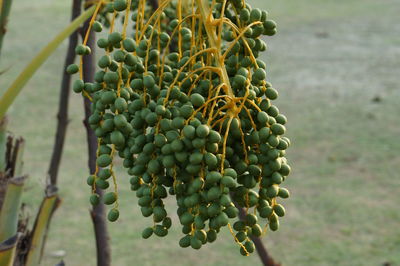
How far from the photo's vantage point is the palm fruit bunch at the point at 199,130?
76cm

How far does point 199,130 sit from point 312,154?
3.24m

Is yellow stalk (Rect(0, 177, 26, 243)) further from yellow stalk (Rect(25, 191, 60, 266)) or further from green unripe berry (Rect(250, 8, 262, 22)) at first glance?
green unripe berry (Rect(250, 8, 262, 22))

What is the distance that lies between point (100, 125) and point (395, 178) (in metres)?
2.96

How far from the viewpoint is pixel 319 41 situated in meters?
6.46

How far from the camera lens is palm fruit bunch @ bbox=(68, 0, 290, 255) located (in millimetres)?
755

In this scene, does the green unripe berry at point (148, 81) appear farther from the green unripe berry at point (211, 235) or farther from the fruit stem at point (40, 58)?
the fruit stem at point (40, 58)

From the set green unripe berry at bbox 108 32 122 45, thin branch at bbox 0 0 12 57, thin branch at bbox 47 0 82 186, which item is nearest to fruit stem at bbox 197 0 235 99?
green unripe berry at bbox 108 32 122 45

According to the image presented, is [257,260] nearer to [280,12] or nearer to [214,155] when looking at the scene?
[214,155]

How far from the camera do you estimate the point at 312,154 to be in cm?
390

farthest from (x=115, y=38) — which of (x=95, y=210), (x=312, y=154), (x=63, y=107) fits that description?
(x=312, y=154)

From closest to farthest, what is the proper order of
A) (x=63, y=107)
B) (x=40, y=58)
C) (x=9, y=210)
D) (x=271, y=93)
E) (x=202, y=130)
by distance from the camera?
(x=202, y=130) < (x=271, y=93) < (x=40, y=58) < (x=9, y=210) < (x=63, y=107)

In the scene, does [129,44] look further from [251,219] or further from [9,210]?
[9,210]

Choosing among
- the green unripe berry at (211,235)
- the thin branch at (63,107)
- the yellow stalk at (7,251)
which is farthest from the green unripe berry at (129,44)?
the thin branch at (63,107)

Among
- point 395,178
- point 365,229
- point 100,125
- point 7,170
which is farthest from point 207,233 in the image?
point 395,178
